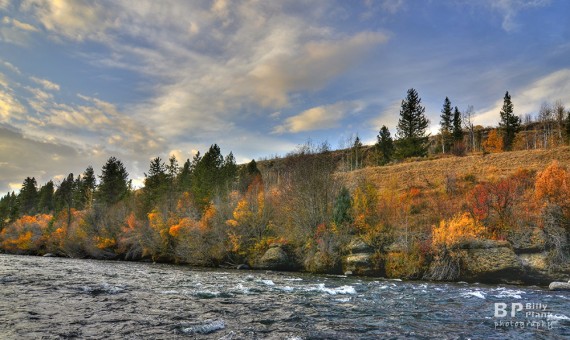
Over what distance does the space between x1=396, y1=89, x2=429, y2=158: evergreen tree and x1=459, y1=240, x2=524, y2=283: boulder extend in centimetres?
5669

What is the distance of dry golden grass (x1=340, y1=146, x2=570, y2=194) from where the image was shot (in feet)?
180

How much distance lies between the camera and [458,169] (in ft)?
204

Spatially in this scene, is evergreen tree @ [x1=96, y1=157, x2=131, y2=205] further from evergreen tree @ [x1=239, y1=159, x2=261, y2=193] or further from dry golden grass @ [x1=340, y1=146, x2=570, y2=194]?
dry golden grass @ [x1=340, y1=146, x2=570, y2=194]

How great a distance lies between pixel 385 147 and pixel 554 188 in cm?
6178

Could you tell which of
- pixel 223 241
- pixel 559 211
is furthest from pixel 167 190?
pixel 559 211

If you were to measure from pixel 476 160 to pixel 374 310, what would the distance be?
62.8 m

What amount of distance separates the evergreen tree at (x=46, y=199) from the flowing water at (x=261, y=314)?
116 meters

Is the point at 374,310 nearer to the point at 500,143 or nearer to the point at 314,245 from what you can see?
the point at 314,245

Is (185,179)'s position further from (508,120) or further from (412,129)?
(508,120)

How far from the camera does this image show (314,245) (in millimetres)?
37531

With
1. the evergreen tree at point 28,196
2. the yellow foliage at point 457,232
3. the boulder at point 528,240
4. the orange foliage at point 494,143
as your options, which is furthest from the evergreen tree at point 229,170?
the evergreen tree at point 28,196

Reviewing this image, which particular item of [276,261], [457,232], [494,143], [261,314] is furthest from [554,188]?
[494,143]

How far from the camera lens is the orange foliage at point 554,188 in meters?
32.2

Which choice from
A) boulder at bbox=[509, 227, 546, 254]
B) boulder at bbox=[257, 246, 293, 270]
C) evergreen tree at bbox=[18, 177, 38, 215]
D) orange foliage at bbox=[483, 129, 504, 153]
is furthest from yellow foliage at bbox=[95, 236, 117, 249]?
orange foliage at bbox=[483, 129, 504, 153]
